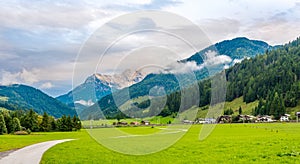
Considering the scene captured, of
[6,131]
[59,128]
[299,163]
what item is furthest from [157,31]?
[59,128]

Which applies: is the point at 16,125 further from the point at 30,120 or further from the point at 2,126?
the point at 30,120

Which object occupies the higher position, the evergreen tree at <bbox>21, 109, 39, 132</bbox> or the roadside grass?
the evergreen tree at <bbox>21, 109, 39, 132</bbox>

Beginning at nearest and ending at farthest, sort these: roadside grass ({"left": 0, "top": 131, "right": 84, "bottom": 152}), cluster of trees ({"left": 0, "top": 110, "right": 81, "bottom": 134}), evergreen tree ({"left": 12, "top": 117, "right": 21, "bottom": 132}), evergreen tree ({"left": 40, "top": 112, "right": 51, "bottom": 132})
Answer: roadside grass ({"left": 0, "top": 131, "right": 84, "bottom": 152}) → cluster of trees ({"left": 0, "top": 110, "right": 81, "bottom": 134}) → evergreen tree ({"left": 12, "top": 117, "right": 21, "bottom": 132}) → evergreen tree ({"left": 40, "top": 112, "right": 51, "bottom": 132})

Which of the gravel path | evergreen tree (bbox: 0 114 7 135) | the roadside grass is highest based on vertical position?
evergreen tree (bbox: 0 114 7 135)

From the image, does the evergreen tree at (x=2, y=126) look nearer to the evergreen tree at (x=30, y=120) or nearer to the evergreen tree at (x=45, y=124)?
the evergreen tree at (x=30, y=120)

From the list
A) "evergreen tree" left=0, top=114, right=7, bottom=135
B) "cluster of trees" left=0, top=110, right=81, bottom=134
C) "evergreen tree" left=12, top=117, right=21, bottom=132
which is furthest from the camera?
"evergreen tree" left=12, top=117, right=21, bottom=132

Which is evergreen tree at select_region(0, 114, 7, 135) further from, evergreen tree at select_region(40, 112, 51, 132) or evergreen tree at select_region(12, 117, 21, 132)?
evergreen tree at select_region(40, 112, 51, 132)

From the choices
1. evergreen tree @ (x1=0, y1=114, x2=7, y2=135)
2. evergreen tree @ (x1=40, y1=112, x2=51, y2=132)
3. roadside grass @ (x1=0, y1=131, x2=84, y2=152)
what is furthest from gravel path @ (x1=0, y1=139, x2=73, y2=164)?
evergreen tree @ (x1=40, y1=112, x2=51, y2=132)

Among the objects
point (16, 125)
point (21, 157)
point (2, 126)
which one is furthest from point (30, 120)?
point (21, 157)

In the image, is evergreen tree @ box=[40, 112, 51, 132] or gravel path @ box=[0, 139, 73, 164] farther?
evergreen tree @ box=[40, 112, 51, 132]

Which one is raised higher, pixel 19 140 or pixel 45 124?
pixel 45 124
